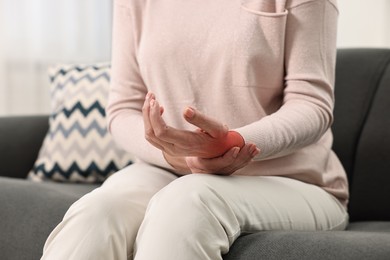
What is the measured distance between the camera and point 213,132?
1.17 m

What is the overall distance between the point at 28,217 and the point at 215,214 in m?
0.60

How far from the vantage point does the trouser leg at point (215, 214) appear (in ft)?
3.52

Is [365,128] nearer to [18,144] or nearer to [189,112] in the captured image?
[189,112]

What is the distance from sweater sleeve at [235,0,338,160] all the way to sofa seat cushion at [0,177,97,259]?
496 millimetres

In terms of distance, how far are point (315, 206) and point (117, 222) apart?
371mm

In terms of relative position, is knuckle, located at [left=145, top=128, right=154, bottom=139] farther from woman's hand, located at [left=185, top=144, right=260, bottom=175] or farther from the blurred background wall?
the blurred background wall

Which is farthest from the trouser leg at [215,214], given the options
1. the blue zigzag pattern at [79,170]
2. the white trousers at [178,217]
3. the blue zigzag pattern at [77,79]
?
the blue zigzag pattern at [77,79]

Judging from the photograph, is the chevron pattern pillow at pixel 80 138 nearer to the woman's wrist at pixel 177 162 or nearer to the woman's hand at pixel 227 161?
the woman's wrist at pixel 177 162

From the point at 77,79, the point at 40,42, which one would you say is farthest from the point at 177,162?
the point at 40,42

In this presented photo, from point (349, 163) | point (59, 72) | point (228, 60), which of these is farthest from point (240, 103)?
point (59, 72)

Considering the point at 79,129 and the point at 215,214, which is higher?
the point at 215,214

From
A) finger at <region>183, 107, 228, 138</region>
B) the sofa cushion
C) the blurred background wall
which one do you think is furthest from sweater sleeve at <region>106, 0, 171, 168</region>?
the blurred background wall

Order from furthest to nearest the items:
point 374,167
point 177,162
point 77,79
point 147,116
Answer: point 77,79, point 374,167, point 177,162, point 147,116

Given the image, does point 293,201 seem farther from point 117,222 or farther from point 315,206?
point 117,222
